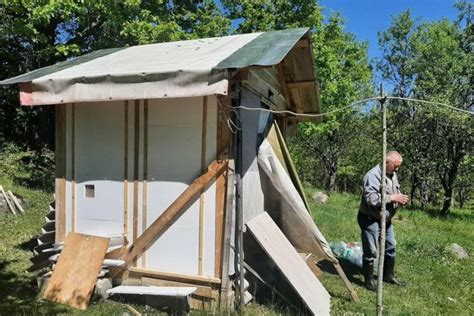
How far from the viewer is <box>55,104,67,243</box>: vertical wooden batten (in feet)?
18.8

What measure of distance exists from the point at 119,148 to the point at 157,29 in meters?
9.09

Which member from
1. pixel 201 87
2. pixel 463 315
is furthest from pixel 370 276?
pixel 201 87

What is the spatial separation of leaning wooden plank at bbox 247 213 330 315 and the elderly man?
1.26 m

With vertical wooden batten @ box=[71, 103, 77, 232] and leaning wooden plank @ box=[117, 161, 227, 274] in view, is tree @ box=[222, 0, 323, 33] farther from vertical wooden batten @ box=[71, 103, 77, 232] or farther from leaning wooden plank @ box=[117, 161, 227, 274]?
leaning wooden plank @ box=[117, 161, 227, 274]

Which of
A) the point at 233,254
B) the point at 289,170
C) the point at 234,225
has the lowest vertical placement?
the point at 233,254

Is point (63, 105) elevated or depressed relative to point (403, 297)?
elevated

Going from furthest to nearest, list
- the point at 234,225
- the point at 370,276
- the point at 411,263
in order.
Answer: the point at 411,263 < the point at 370,276 < the point at 234,225

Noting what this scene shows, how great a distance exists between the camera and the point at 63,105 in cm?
579

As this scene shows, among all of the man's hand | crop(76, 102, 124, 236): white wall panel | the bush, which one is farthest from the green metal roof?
the bush

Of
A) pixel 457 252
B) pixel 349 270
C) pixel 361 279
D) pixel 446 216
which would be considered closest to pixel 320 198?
pixel 446 216

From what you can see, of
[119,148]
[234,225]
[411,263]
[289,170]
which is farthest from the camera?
[411,263]

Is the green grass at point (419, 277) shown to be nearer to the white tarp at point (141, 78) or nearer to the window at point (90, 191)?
the white tarp at point (141, 78)

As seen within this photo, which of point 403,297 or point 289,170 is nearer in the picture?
point 403,297

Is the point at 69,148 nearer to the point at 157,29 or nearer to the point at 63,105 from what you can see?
the point at 63,105
